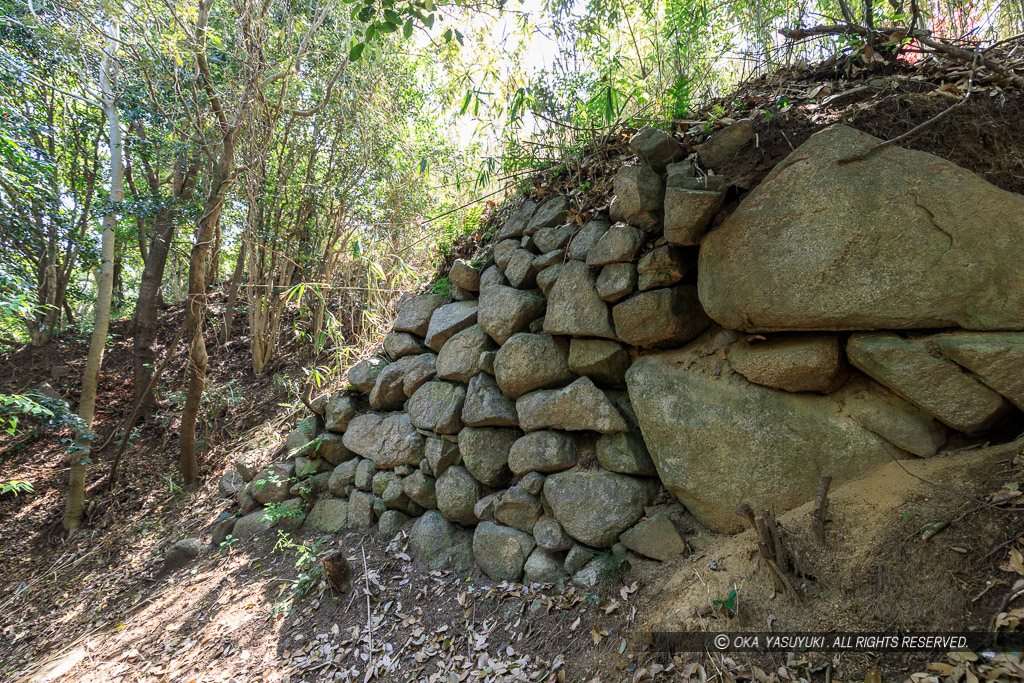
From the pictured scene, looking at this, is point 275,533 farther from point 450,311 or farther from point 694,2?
point 694,2

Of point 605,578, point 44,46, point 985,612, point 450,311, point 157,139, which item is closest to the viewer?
point 985,612

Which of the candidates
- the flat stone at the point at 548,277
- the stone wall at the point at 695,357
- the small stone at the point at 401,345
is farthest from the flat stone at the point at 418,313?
the flat stone at the point at 548,277

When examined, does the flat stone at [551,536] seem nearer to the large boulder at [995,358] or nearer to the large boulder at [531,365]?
the large boulder at [531,365]

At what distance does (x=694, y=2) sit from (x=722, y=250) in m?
2.55

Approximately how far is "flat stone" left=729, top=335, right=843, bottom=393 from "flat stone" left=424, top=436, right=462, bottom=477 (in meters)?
2.09

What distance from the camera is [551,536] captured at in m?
2.92

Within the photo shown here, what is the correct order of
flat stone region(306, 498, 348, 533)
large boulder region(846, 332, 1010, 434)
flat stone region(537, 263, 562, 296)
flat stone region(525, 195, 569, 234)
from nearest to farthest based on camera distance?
large boulder region(846, 332, 1010, 434)
flat stone region(537, 263, 562, 296)
flat stone region(525, 195, 569, 234)
flat stone region(306, 498, 348, 533)

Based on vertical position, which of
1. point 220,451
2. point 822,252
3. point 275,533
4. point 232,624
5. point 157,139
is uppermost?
point 157,139

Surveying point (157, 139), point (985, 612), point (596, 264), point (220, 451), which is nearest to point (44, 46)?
point (157, 139)

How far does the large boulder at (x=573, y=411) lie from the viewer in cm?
288

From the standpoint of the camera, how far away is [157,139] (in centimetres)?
598

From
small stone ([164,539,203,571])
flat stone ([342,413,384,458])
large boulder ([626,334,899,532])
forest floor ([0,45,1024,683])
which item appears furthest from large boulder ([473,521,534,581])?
small stone ([164,539,203,571])

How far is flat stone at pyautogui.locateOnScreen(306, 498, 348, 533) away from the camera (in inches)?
158

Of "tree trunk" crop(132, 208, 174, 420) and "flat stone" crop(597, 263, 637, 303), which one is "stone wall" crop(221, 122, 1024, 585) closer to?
"flat stone" crop(597, 263, 637, 303)
